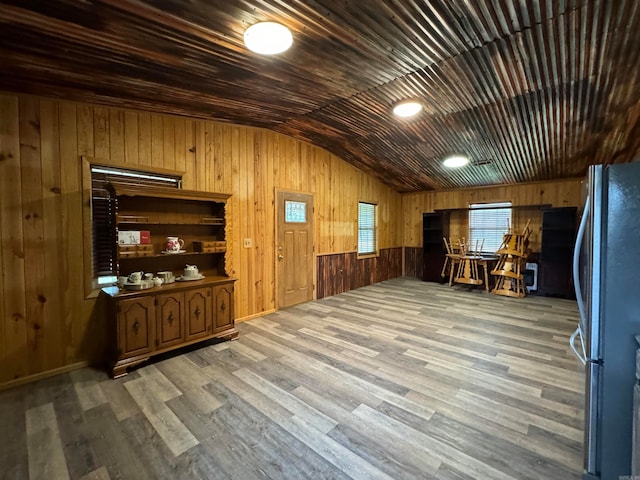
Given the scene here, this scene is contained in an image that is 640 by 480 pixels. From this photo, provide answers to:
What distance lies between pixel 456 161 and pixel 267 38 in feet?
14.5

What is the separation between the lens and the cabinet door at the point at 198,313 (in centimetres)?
319

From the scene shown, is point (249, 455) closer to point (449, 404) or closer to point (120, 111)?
point (449, 404)

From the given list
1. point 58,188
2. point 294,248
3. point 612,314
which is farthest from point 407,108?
point 58,188

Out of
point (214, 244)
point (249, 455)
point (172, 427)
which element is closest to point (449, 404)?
point (249, 455)

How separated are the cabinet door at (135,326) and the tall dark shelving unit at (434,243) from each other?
6351mm

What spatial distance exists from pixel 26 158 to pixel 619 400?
4.61 meters

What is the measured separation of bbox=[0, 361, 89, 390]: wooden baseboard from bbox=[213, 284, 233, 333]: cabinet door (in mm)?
1299

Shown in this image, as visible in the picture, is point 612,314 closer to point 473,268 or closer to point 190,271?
point 190,271

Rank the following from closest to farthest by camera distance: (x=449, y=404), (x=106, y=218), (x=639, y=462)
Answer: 1. (x=639, y=462)
2. (x=449, y=404)
3. (x=106, y=218)

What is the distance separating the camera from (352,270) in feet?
21.1

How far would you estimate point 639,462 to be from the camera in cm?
122

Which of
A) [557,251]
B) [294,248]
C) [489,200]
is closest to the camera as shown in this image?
[294,248]

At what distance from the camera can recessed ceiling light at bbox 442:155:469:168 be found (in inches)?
206

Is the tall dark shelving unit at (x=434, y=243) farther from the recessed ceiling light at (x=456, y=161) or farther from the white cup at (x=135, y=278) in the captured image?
the white cup at (x=135, y=278)
